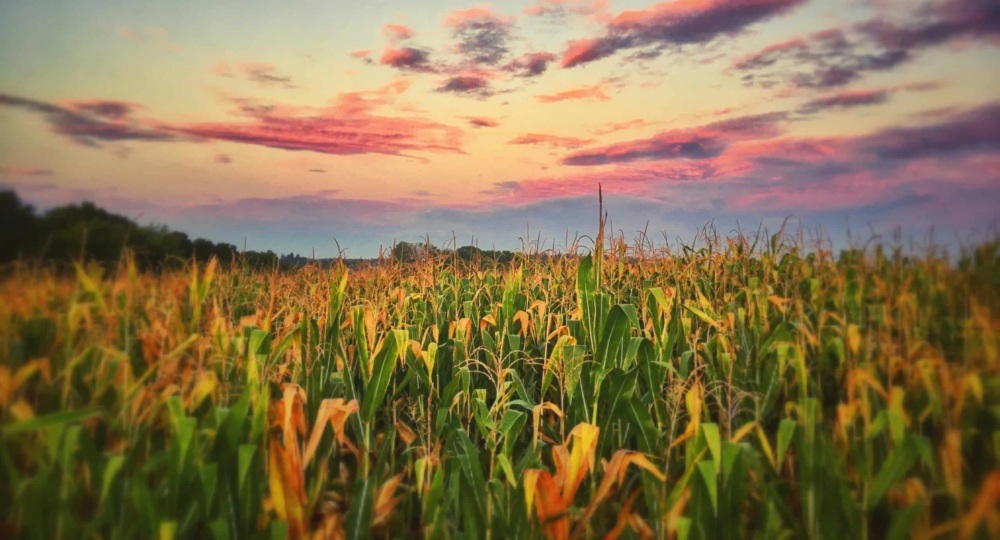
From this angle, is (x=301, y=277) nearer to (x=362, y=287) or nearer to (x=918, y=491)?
(x=362, y=287)

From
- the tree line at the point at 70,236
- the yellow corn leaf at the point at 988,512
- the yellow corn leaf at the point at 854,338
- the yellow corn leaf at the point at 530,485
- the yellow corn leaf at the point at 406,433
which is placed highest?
the tree line at the point at 70,236

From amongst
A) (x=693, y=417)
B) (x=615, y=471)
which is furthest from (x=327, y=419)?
(x=693, y=417)

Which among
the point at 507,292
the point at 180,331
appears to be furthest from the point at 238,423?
the point at 507,292

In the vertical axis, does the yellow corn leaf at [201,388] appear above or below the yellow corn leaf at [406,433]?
above

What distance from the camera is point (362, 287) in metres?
9.38

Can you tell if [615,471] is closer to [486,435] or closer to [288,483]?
[486,435]

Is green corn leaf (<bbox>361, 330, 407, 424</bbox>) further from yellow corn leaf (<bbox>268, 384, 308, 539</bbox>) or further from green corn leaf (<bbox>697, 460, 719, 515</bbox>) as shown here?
green corn leaf (<bbox>697, 460, 719, 515</bbox>)

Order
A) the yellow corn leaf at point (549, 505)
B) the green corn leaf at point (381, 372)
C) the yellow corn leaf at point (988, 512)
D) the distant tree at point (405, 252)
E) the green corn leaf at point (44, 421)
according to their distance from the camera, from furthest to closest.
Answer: the distant tree at point (405, 252) → the green corn leaf at point (381, 372) → the yellow corn leaf at point (549, 505) → the green corn leaf at point (44, 421) → the yellow corn leaf at point (988, 512)

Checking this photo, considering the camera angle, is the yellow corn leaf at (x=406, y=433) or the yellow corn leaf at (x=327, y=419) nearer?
the yellow corn leaf at (x=327, y=419)

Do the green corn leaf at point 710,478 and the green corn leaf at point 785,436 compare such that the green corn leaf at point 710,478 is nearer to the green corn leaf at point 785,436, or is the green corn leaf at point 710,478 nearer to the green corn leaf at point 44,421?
the green corn leaf at point 785,436

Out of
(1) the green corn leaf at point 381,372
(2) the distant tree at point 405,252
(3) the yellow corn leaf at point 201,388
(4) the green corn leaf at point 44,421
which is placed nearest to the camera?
(4) the green corn leaf at point 44,421

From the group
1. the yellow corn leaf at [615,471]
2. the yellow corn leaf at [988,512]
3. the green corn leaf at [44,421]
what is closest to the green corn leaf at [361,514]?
the yellow corn leaf at [615,471]

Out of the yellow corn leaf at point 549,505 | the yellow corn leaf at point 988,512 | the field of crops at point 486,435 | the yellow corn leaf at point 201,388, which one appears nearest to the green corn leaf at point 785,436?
the field of crops at point 486,435

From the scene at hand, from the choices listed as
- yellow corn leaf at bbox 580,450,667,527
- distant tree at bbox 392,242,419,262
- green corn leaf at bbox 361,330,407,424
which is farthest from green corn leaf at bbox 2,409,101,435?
distant tree at bbox 392,242,419,262
